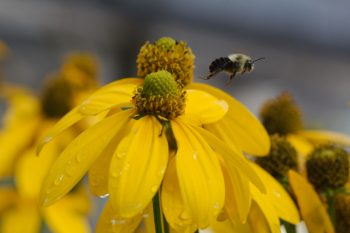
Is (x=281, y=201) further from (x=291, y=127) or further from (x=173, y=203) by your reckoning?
(x=291, y=127)

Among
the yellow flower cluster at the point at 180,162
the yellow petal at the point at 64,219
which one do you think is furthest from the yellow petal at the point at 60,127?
the yellow petal at the point at 64,219

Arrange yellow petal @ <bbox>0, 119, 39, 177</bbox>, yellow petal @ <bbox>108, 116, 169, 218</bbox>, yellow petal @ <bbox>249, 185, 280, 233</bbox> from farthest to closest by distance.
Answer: yellow petal @ <bbox>0, 119, 39, 177</bbox> → yellow petal @ <bbox>249, 185, 280, 233</bbox> → yellow petal @ <bbox>108, 116, 169, 218</bbox>

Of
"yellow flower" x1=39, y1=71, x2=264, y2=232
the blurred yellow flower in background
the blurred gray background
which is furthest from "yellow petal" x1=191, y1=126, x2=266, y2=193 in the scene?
the blurred gray background

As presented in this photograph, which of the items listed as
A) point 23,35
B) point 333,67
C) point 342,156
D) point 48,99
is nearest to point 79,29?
point 23,35

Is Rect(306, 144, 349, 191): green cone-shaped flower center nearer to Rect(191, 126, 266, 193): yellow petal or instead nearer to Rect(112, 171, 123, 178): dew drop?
Rect(191, 126, 266, 193): yellow petal

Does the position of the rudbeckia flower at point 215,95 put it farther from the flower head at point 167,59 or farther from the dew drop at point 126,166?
the dew drop at point 126,166

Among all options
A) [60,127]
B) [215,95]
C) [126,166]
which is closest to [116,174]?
[126,166]
